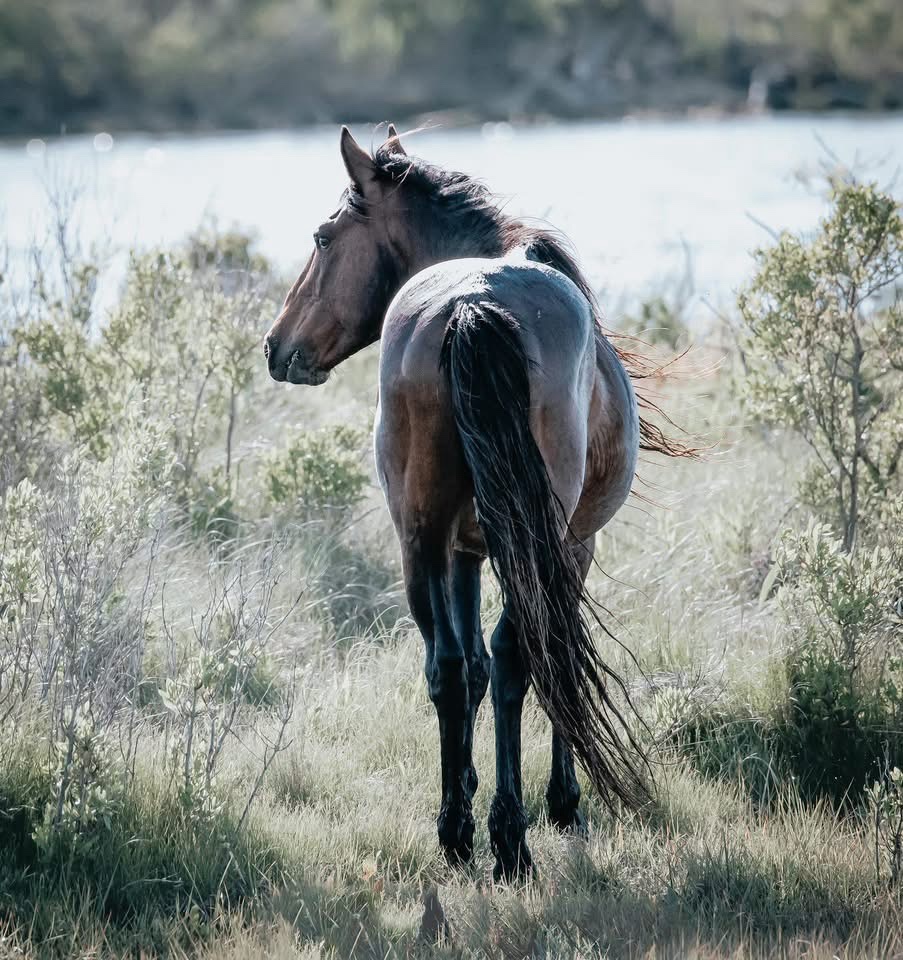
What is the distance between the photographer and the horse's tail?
296cm

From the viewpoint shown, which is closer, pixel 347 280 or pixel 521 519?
pixel 521 519

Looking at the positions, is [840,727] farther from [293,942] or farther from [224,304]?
[224,304]

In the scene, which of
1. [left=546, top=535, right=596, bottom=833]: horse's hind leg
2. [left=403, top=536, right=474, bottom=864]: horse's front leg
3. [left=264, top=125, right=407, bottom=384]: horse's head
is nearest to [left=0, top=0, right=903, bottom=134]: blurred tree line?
[left=264, top=125, right=407, bottom=384]: horse's head

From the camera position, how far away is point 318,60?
178 ft

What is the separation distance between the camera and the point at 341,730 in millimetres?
4109

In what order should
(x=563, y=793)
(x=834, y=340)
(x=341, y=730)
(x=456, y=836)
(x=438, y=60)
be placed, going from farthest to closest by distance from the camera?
(x=438, y=60), (x=834, y=340), (x=341, y=730), (x=563, y=793), (x=456, y=836)

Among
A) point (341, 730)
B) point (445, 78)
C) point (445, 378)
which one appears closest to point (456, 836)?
point (341, 730)

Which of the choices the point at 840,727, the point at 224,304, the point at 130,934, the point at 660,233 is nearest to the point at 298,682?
the point at 130,934

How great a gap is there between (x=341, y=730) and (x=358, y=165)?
6.13 ft

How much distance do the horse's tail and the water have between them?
3.57 ft

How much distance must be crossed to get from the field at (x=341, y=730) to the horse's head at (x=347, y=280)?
586 millimetres

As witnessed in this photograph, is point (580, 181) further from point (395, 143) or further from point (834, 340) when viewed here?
point (395, 143)

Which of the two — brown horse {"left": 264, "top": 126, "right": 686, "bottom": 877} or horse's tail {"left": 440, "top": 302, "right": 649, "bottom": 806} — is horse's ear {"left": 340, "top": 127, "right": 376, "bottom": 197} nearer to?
brown horse {"left": 264, "top": 126, "right": 686, "bottom": 877}

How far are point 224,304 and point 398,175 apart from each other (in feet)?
8.64
